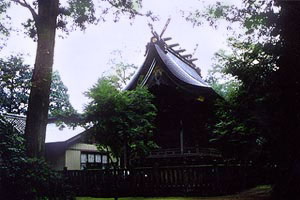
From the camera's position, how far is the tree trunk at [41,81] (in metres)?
8.55

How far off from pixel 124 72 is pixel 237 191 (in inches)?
1093

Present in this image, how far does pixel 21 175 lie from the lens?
22.0ft

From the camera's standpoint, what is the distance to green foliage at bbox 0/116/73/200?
658 cm

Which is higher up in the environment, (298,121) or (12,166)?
(298,121)

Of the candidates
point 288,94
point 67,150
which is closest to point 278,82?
point 288,94

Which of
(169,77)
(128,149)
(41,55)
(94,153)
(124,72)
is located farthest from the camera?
(124,72)

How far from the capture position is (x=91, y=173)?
43.3 ft

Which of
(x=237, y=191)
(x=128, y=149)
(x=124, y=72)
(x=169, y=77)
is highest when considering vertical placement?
(x=124, y=72)

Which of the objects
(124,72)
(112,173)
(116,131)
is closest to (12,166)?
(116,131)

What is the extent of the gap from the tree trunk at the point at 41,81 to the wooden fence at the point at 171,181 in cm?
371

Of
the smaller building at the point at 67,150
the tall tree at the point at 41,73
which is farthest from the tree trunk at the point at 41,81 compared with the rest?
the smaller building at the point at 67,150

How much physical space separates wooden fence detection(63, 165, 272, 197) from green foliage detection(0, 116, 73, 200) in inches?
146

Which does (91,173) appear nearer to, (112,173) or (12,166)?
(112,173)

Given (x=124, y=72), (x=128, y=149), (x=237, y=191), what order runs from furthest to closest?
(x=124, y=72)
(x=128, y=149)
(x=237, y=191)
